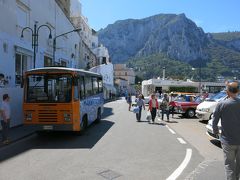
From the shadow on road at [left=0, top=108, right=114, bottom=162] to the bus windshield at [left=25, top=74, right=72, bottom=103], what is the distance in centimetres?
153

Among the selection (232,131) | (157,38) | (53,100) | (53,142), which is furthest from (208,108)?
(157,38)

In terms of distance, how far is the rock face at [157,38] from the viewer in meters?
154

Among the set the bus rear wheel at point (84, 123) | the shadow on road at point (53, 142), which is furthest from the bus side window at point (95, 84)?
the shadow on road at point (53, 142)

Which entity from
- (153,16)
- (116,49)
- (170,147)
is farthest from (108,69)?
(153,16)

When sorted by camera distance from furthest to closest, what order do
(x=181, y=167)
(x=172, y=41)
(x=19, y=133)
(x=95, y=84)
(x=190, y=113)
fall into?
(x=172, y=41), (x=190, y=113), (x=95, y=84), (x=19, y=133), (x=181, y=167)

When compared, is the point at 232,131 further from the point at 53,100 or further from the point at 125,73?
the point at 125,73

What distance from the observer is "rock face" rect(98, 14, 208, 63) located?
154000 millimetres

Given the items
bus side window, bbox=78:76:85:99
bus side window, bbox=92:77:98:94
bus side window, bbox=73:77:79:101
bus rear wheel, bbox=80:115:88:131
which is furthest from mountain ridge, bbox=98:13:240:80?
bus side window, bbox=73:77:79:101

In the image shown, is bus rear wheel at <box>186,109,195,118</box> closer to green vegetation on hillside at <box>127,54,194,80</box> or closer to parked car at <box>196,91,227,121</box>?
parked car at <box>196,91,227,121</box>

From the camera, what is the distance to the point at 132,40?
18325cm

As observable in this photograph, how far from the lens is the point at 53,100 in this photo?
13.5 m

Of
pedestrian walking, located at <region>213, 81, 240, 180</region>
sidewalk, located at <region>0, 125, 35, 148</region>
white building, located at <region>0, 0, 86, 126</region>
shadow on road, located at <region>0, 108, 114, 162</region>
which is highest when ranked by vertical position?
white building, located at <region>0, 0, 86, 126</region>

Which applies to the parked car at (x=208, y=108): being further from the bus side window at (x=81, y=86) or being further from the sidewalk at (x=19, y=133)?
the sidewalk at (x=19, y=133)

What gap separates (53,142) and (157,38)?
506 ft
